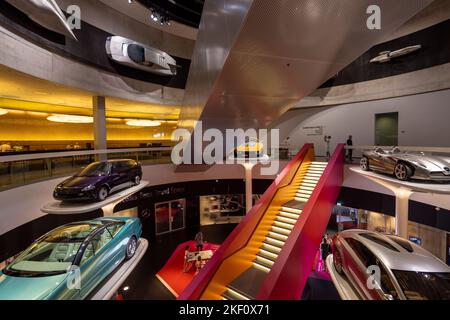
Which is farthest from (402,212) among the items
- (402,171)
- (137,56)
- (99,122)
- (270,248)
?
(137,56)

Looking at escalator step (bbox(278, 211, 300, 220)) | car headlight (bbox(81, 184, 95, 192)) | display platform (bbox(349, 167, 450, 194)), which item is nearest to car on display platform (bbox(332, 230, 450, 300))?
display platform (bbox(349, 167, 450, 194))

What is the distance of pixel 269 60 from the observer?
13.2ft

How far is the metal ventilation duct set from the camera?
9.68 feet

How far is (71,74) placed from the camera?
749 cm

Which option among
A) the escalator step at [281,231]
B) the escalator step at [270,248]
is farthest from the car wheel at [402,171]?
the escalator step at [270,248]

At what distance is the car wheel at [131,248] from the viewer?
3500 millimetres

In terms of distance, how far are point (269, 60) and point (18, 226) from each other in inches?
268

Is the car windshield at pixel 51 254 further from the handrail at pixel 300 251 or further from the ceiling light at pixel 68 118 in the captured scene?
the ceiling light at pixel 68 118

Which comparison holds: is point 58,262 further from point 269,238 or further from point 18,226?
point 269,238

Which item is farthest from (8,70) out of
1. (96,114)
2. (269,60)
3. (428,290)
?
(428,290)

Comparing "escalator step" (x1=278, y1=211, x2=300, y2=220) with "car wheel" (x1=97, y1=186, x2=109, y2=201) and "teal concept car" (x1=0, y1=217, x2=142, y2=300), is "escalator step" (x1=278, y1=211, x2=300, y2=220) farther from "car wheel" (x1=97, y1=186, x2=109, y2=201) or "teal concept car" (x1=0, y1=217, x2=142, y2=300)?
"car wheel" (x1=97, y1=186, x2=109, y2=201)

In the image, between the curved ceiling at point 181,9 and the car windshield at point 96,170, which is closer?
the car windshield at point 96,170

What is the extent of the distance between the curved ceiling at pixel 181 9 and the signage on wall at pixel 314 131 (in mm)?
10352

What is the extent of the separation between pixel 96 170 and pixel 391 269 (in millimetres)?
6033
